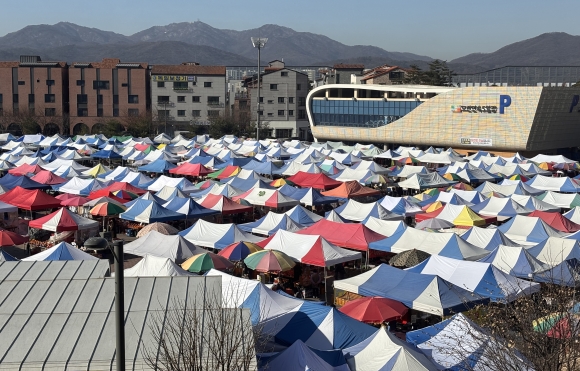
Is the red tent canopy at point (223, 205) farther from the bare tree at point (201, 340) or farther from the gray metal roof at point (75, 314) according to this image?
the bare tree at point (201, 340)

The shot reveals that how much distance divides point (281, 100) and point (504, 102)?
2310cm

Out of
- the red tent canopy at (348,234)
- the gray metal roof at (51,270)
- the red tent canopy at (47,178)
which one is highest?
the gray metal roof at (51,270)

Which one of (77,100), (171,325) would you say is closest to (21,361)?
(171,325)

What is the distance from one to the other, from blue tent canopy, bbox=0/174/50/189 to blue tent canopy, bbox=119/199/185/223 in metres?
5.74

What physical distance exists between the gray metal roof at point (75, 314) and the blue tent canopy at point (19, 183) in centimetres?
1563

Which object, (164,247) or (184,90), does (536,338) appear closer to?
(164,247)

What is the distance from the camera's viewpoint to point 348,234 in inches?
649

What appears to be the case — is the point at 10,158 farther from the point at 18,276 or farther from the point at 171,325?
the point at 171,325

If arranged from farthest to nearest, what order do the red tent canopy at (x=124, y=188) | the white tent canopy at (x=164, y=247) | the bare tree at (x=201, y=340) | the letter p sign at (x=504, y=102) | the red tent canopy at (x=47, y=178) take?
the letter p sign at (x=504, y=102)
the red tent canopy at (x=47, y=178)
the red tent canopy at (x=124, y=188)
the white tent canopy at (x=164, y=247)
the bare tree at (x=201, y=340)

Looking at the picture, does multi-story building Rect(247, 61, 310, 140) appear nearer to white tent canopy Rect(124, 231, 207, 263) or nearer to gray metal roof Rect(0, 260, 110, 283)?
white tent canopy Rect(124, 231, 207, 263)

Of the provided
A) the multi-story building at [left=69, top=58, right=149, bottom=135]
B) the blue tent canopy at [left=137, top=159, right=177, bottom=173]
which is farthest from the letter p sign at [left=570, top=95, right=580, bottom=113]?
the multi-story building at [left=69, top=58, right=149, bottom=135]

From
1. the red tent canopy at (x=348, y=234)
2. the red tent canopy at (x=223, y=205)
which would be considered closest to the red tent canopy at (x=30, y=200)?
the red tent canopy at (x=223, y=205)

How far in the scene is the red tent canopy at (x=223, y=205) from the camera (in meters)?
20.4

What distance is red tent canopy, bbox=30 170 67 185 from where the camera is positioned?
24.4 metres
